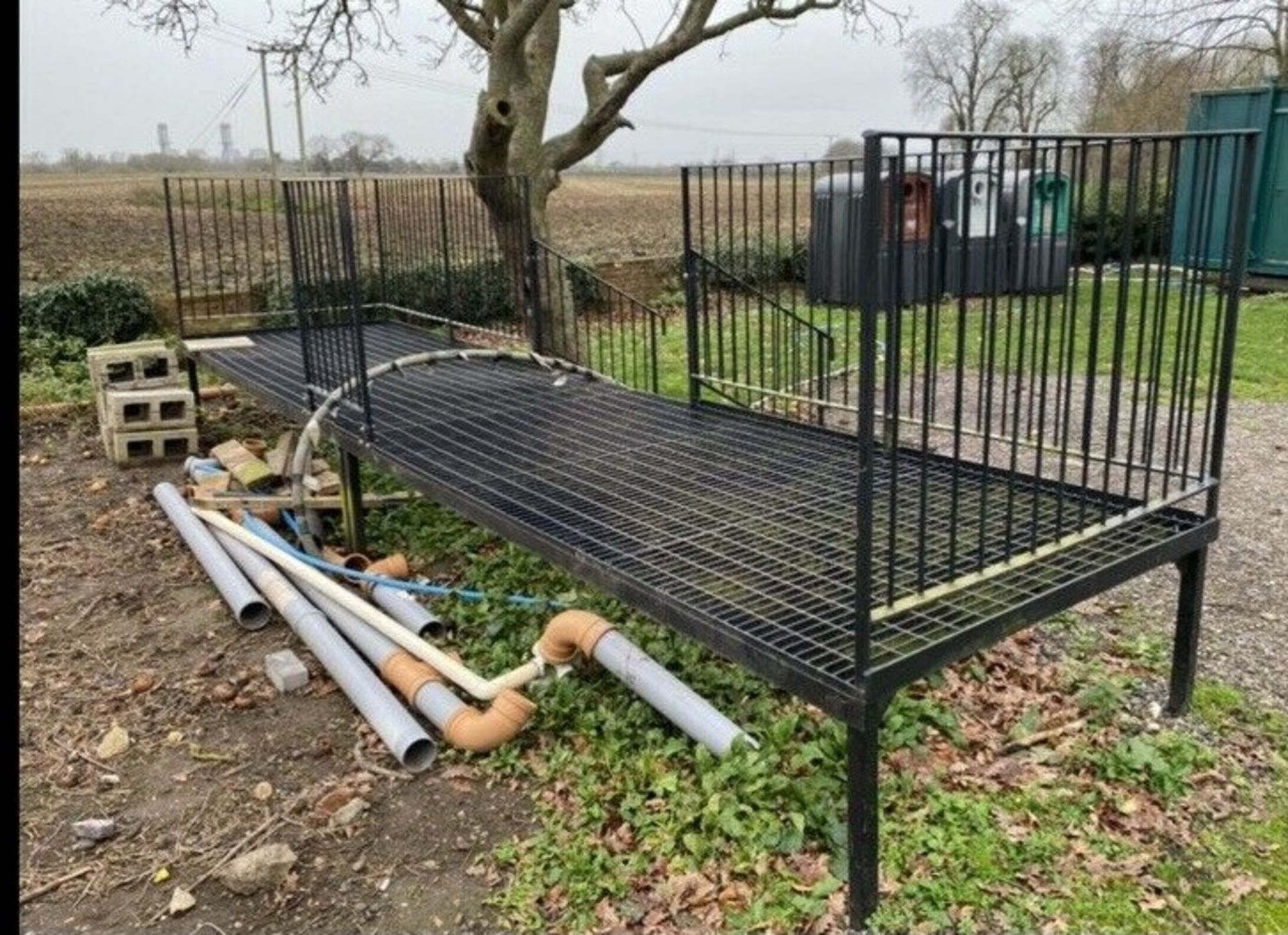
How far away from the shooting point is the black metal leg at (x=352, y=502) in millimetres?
4914

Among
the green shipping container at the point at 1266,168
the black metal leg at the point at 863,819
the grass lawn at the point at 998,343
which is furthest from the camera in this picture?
the green shipping container at the point at 1266,168

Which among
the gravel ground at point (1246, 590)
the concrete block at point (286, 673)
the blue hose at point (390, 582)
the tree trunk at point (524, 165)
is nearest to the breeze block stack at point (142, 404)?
the blue hose at point (390, 582)

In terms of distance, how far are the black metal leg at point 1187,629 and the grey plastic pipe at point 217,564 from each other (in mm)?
3440

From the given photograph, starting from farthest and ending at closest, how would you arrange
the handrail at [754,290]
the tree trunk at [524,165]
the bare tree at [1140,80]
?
the bare tree at [1140,80] < the tree trunk at [524,165] < the handrail at [754,290]

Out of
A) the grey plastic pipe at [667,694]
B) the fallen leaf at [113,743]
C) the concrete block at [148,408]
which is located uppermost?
the concrete block at [148,408]

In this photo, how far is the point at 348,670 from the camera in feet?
11.8

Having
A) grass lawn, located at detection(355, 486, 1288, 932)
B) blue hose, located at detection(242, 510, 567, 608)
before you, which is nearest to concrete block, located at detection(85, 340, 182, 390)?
blue hose, located at detection(242, 510, 567, 608)

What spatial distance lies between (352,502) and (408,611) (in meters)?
1.09

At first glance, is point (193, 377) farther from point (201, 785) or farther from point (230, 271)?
A: point (201, 785)

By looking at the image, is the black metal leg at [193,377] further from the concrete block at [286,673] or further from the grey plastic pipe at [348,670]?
the concrete block at [286,673]

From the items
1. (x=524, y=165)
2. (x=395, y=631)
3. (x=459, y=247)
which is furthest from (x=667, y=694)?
(x=524, y=165)

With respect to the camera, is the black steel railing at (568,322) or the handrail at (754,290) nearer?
the handrail at (754,290)

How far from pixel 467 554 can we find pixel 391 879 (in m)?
2.24

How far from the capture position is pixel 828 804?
274cm
